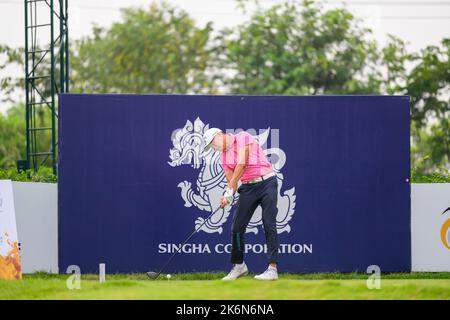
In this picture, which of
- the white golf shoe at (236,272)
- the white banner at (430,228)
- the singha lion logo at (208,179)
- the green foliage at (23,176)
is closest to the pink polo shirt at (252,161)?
the white golf shoe at (236,272)

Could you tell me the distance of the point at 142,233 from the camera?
49.1ft

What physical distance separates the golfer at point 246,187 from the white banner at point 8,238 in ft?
9.18

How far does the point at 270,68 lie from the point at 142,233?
31117 mm

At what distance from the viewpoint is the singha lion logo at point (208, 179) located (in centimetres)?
1499

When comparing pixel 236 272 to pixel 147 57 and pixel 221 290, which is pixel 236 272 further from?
pixel 147 57

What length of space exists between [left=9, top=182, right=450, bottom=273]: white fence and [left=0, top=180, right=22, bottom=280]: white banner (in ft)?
3.92

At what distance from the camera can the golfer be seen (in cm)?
1302

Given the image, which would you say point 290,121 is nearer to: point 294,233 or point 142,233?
point 294,233

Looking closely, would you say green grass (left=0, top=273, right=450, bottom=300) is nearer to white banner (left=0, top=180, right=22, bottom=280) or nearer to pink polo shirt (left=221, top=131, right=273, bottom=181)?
white banner (left=0, top=180, right=22, bottom=280)

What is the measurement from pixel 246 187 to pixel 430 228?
3599 millimetres

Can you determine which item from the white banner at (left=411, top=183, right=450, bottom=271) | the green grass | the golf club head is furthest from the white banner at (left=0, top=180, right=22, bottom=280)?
the white banner at (left=411, top=183, right=450, bottom=271)

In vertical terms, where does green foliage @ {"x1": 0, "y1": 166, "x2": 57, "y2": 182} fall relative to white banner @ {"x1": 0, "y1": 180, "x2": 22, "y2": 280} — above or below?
above

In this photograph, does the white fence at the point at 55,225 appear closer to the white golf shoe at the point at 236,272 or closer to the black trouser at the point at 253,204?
the white golf shoe at the point at 236,272
